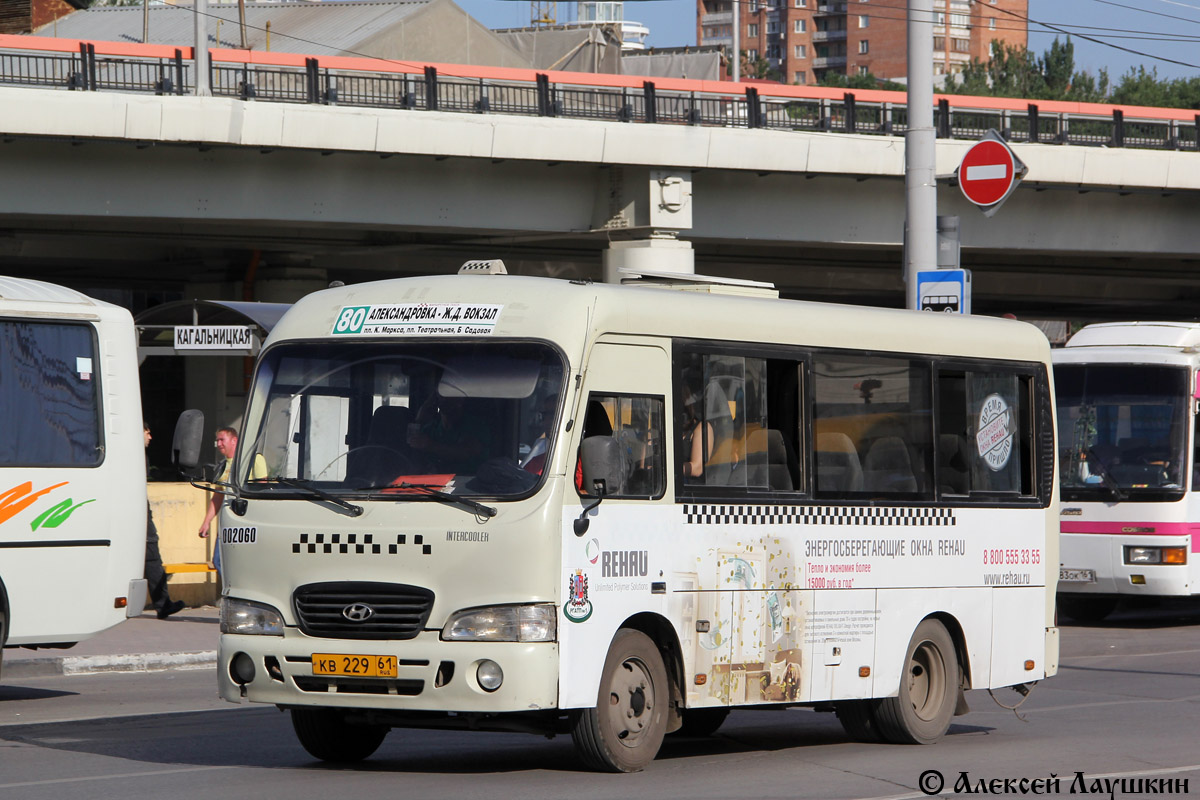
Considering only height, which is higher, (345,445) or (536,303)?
(536,303)

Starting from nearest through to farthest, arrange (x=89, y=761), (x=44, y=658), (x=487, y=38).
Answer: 1. (x=89, y=761)
2. (x=44, y=658)
3. (x=487, y=38)

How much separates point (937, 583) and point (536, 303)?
11.0 feet

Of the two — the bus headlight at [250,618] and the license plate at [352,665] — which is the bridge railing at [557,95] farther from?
the license plate at [352,665]

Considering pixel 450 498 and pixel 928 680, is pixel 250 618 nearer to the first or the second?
pixel 450 498

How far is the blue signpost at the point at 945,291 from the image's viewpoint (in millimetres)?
16422

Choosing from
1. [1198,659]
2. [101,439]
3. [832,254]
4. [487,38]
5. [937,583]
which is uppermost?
[487,38]

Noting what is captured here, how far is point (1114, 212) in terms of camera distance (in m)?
33.7

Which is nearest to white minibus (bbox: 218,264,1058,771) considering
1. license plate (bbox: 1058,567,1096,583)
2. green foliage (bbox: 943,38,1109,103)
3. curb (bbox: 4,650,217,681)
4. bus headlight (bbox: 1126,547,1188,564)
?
curb (bbox: 4,650,217,681)

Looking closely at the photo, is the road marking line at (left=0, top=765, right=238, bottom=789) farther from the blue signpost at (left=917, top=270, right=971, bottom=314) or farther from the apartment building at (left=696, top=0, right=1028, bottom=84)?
the apartment building at (left=696, top=0, right=1028, bottom=84)

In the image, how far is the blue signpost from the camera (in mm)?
16422

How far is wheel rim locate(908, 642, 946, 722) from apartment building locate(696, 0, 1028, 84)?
140848 millimetres

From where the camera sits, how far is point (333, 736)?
905 cm

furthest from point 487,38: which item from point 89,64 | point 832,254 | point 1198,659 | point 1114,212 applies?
point 1198,659

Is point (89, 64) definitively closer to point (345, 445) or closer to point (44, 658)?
point (44, 658)
